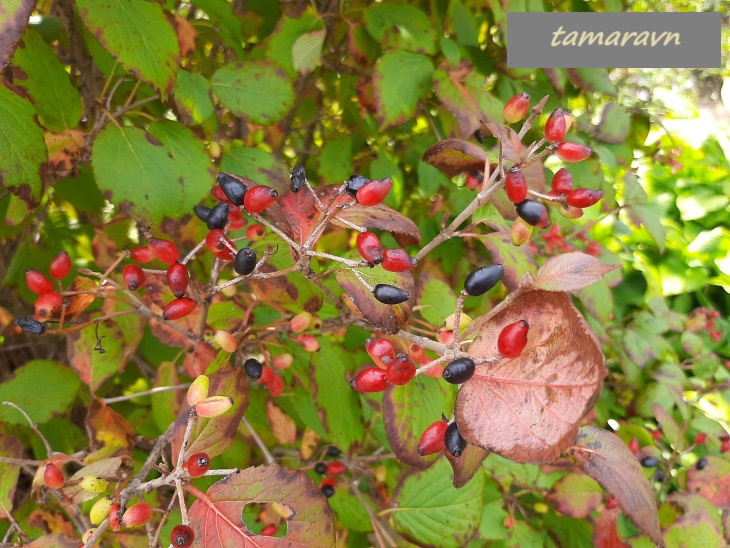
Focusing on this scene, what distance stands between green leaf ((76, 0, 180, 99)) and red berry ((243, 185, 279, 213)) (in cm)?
32

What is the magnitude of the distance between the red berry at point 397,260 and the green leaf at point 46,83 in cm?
66

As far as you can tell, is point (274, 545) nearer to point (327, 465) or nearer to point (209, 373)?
point (209, 373)

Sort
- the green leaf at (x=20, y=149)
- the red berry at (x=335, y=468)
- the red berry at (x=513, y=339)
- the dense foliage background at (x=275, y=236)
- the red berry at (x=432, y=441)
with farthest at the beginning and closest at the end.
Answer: the red berry at (x=335, y=468) < the dense foliage background at (x=275, y=236) < the green leaf at (x=20, y=149) < the red berry at (x=432, y=441) < the red berry at (x=513, y=339)

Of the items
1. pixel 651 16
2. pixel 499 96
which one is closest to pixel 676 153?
pixel 651 16

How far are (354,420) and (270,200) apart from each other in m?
0.58

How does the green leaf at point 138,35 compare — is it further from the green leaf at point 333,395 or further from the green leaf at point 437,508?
the green leaf at point 437,508

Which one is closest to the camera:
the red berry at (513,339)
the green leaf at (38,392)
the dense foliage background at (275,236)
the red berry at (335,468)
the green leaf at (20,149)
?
the red berry at (513,339)

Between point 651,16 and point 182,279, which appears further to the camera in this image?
point 651,16

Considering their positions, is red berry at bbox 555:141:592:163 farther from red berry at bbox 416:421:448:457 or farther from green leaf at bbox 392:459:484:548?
green leaf at bbox 392:459:484:548

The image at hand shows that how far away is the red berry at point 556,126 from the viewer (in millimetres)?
594

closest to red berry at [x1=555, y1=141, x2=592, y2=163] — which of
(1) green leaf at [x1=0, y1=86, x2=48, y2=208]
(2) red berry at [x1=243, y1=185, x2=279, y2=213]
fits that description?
(2) red berry at [x1=243, y1=185, x2=279, y2=213]

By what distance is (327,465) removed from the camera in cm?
103

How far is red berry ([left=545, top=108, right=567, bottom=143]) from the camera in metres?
0.59

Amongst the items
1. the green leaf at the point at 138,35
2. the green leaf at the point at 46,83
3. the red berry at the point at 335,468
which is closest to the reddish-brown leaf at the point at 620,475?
the red berry at the point at 335,468
